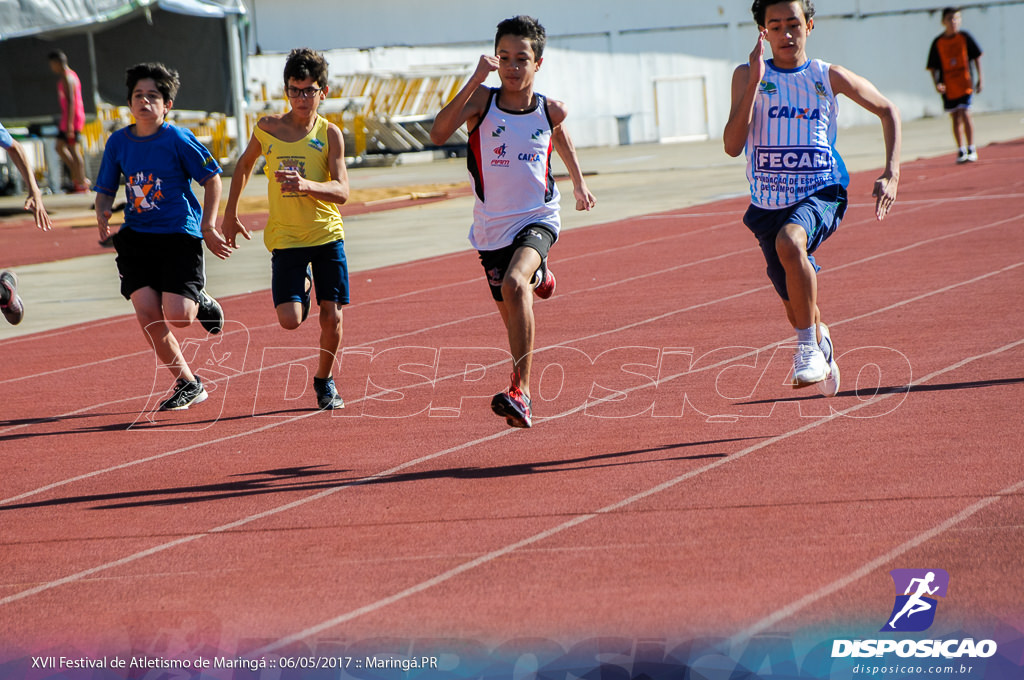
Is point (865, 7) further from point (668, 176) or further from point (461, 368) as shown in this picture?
point (461, 368)

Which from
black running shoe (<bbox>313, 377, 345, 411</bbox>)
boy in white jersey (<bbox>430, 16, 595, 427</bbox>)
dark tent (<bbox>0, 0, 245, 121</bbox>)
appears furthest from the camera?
dark tent (<bbox>0, 0, 245, 121</bbox>)

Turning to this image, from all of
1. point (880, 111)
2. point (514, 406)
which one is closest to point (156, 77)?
point (514, 406)

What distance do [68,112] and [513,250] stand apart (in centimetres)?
1790

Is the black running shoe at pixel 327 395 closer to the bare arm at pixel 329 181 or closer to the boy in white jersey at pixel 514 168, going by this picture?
the bare arm at pixel 329 181

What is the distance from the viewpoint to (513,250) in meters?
6.80

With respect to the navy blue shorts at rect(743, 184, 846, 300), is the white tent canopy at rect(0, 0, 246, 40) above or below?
above

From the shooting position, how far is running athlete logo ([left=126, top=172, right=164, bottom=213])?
Answer: 7727mm

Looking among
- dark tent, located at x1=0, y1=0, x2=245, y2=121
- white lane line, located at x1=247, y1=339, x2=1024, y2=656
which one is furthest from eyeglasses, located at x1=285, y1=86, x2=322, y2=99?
dark tent, located at x1=0, y1=0, x2=245, y2=121

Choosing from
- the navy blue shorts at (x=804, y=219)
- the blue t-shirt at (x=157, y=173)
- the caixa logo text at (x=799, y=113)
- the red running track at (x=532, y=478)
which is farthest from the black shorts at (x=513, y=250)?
the blue t-shirt at (x=157, y=173)

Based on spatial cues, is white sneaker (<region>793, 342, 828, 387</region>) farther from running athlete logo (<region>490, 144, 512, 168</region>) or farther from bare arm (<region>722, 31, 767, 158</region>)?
running athlete logo (<region>490, 144, 512, 168</region>)

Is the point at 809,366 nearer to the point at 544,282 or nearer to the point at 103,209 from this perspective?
the point at 544,282

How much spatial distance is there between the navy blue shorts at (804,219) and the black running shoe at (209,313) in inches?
122

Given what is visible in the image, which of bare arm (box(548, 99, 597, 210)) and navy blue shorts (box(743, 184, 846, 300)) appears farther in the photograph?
bare arm (box(548, 99, 597, 210))

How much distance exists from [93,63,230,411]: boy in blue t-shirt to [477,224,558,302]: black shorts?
1.62 m
